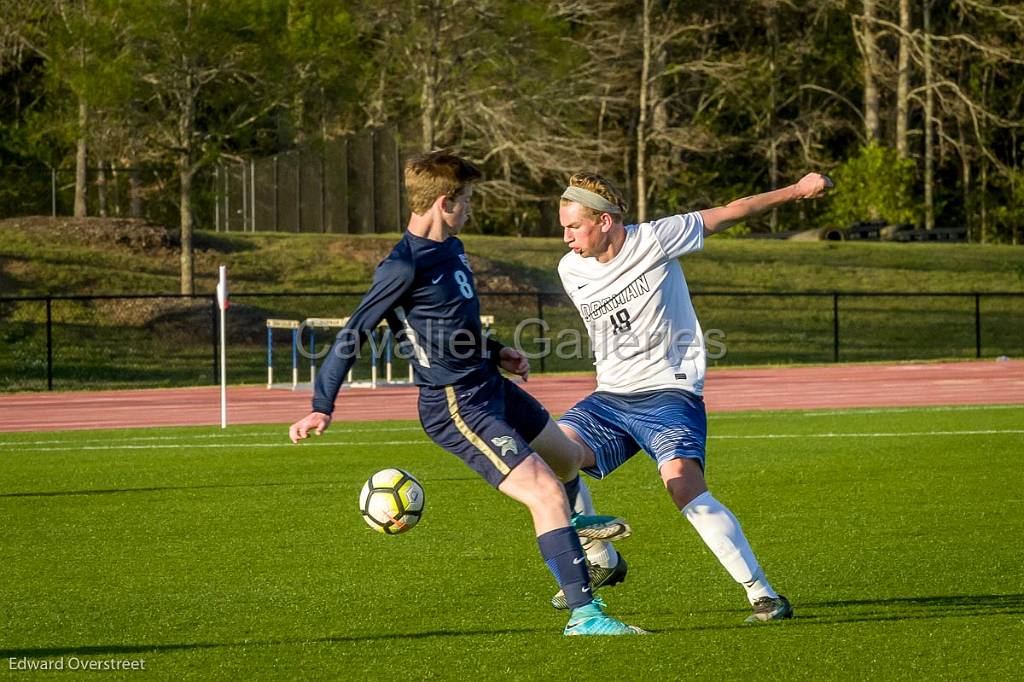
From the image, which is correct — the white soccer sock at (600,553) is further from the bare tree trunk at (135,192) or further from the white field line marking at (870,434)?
the bare tree trunk at (135,192)

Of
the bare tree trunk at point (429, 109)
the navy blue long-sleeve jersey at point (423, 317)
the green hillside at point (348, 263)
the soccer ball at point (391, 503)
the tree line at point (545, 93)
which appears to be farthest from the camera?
the bare tree trunk at point (429, 109)

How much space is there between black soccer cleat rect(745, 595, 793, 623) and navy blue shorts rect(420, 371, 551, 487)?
1252 millimetres

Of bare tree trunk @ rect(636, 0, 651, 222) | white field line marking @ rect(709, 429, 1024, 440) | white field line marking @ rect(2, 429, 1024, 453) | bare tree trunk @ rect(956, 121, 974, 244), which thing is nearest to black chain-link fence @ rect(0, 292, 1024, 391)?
bare tree trunk @ rect(636, 0, 651, 222)

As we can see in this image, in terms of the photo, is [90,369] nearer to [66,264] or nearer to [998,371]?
[66,264]

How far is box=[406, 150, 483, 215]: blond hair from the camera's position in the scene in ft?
21.9

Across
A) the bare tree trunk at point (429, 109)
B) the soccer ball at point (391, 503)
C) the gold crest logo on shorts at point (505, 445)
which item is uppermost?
the bare tree trunk at point (429, 109)

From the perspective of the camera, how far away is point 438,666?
20.1 feet

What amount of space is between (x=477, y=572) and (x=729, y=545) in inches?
72.9

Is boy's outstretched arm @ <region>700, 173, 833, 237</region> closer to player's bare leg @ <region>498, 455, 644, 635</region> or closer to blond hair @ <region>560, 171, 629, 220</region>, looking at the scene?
blond hair @ <region>560, 171, 629, 220</region>

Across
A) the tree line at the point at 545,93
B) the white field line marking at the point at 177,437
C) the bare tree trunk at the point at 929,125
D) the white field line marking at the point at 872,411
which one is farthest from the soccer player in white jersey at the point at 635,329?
the bare tree trunk at the point at 929,125

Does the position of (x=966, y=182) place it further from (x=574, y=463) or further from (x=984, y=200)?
(x=574, y=463)

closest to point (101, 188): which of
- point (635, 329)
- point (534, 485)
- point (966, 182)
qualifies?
point (966, 182)

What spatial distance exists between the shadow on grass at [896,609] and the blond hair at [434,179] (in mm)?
2148

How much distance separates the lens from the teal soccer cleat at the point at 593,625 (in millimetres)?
6551
